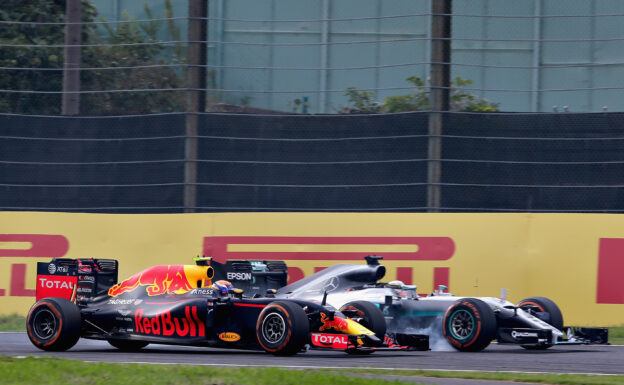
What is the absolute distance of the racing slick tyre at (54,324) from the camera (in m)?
11.5

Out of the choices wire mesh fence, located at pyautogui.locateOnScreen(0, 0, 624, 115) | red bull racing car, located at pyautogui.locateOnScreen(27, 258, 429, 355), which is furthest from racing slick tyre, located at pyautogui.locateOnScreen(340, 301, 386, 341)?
wire mesh fence, located at pyautogui.locateOnScreen(0, 0, 624, 115)

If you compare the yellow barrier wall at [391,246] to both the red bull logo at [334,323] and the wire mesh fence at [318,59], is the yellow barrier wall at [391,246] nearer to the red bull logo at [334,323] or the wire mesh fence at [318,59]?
the wire mesh fence at [318,59]

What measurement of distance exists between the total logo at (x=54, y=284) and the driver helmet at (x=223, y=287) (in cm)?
194

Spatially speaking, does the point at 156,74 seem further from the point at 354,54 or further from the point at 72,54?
the point at 354,54

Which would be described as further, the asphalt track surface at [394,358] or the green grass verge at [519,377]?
the asphalt track surface at [394,358]

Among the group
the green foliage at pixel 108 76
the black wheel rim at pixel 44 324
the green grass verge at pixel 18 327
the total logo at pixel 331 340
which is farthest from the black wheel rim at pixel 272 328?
the green foliage at pixel 108 76

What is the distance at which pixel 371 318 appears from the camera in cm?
1120

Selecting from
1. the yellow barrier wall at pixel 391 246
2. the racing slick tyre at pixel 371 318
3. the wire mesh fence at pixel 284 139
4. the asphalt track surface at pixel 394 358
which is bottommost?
the asphalt track surface at pixel 394 358

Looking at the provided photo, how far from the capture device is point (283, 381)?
7902mm

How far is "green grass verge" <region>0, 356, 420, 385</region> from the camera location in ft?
25.9

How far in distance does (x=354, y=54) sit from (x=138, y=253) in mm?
6199

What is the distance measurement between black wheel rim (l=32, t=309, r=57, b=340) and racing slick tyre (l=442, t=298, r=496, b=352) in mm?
4390

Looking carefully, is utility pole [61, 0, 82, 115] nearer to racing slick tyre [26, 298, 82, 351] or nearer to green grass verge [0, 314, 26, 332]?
green grass verge [0, 314, 26, 332]

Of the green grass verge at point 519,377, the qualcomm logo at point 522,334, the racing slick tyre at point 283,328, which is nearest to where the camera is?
the green grass verge at point 519,377
